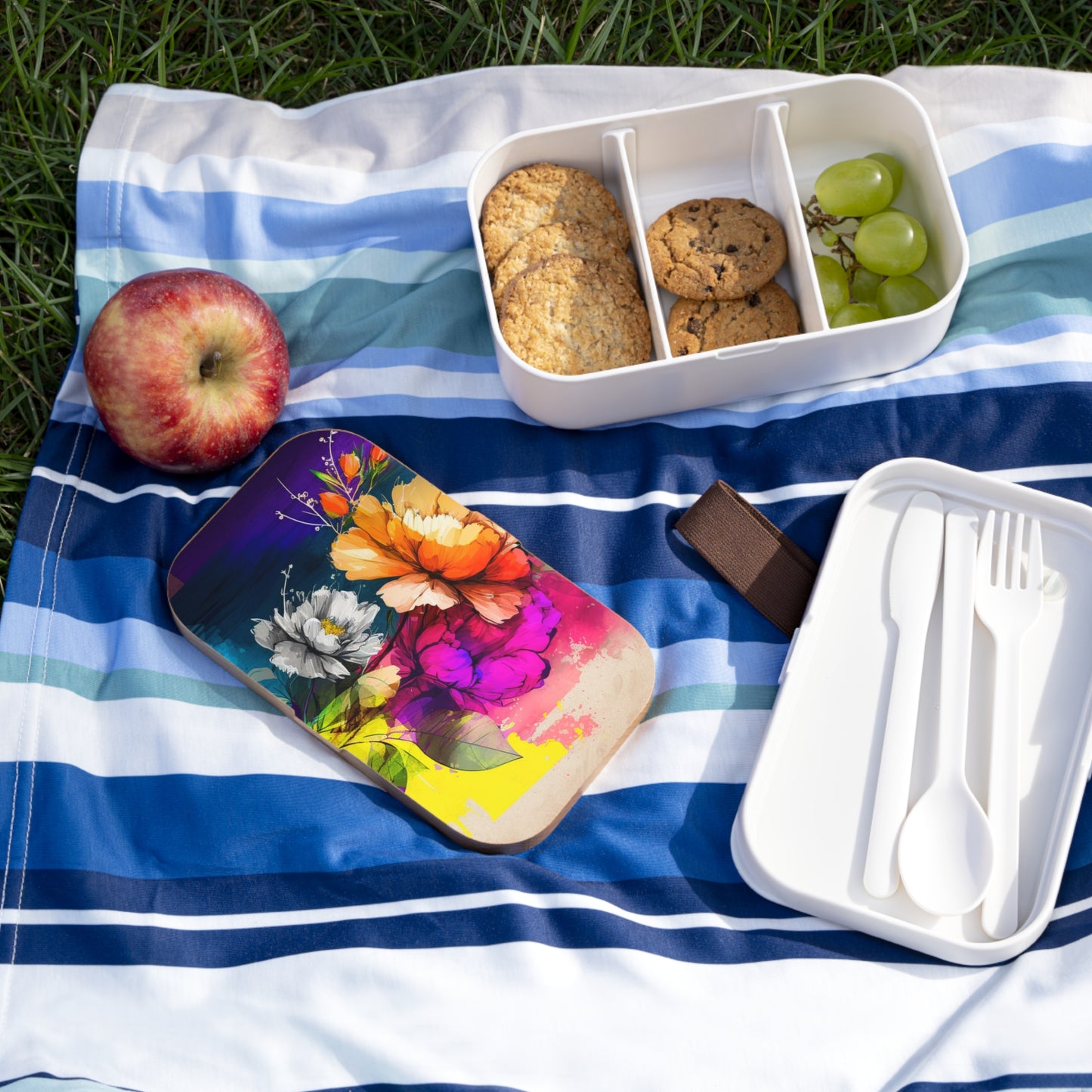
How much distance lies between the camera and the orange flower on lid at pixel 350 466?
995mm

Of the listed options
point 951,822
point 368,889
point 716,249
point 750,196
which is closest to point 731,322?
point 716,249

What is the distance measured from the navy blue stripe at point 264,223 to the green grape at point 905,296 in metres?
0.40

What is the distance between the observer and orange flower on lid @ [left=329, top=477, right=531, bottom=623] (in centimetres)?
95

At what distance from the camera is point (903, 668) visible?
874 millimetres

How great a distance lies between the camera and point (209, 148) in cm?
108

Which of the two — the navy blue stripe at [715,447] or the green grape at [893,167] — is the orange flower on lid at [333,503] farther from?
the green grape at [893,167]

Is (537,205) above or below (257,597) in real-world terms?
above

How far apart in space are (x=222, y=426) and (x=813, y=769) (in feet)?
1.96

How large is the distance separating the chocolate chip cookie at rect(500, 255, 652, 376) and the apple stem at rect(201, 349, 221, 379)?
260mm

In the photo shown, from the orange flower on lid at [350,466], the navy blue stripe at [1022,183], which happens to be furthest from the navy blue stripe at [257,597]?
the navy blue stripe at [1022,183]

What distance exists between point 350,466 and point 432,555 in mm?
120

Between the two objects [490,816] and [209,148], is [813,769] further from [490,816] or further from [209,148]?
[209,148]

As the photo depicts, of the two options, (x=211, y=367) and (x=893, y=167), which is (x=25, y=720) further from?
(x=893, y=167)

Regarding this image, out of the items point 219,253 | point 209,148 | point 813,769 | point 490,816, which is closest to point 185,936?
point 490,816
